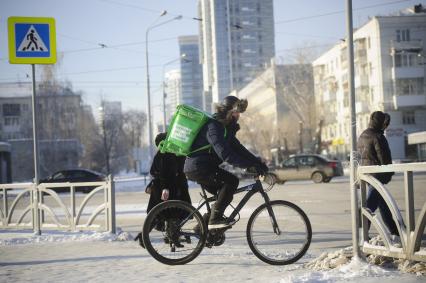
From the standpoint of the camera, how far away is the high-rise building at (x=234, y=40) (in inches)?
6078

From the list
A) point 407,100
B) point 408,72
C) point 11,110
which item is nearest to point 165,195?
point 407,100

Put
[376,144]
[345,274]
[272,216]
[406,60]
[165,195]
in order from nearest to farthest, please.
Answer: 1. [345,274]
2. [272,216]
3. [165,195]
4. [376,144]
5. [406,60]

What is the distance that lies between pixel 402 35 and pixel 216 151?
53.9 m

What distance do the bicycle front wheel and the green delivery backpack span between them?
103 centimetres

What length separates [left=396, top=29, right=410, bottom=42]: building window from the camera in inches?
2170

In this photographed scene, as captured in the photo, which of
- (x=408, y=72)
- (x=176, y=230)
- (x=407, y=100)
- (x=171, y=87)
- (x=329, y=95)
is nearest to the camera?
(x=176, y=230)

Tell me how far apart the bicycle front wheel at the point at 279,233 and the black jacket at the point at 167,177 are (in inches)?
52.3

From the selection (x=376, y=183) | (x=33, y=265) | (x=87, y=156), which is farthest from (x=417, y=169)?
(x=87, y=156)

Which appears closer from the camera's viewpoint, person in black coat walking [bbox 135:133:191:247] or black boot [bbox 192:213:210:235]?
black boot [bbox 192:213:210:235]

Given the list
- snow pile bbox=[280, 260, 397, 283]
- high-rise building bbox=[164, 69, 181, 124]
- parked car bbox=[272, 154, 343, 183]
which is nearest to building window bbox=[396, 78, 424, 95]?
high-rise building bbox=[164, 69, 181, 124]

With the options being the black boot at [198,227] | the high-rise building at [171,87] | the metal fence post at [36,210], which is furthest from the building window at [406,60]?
the black boot at [198,227]

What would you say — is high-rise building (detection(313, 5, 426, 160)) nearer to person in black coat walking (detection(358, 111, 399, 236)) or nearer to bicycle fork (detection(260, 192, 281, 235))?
person in black coat walking (detection(358, 111, 399, 236))

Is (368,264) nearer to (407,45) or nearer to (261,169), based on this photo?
(261,169)

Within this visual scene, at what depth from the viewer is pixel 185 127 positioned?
6309 mm
